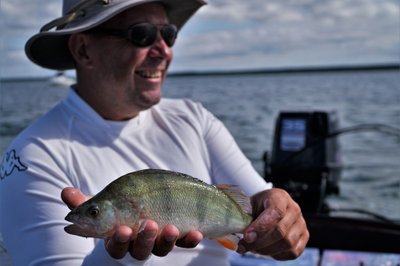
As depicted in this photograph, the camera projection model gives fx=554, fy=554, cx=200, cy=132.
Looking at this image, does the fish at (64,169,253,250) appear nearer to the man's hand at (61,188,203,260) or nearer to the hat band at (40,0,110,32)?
the man's hand at (61,188,203,260)

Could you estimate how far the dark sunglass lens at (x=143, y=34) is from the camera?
2.85 metres

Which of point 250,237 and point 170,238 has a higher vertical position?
point 170,238

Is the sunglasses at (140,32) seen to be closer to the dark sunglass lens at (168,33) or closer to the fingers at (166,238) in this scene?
the dark sunglass lens at (168,33)

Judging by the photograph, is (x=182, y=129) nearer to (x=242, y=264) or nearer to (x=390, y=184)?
(x=242, y=264)

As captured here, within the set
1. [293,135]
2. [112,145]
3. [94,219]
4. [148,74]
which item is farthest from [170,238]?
[293,135]

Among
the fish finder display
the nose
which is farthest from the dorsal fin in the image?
the fish finder display

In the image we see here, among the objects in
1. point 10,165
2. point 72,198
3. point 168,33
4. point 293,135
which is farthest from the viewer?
point 293,135

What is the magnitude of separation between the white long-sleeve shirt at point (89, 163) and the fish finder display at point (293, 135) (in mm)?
2859

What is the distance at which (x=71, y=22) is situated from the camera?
9.53 ft

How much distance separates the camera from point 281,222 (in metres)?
2.29

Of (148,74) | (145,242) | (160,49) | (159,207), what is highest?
(160,49)

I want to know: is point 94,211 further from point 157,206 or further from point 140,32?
point 140,32

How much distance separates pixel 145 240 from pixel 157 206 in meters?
0.12

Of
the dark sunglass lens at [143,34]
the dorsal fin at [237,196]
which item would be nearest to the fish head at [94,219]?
the dorsal fin at [237,196]
